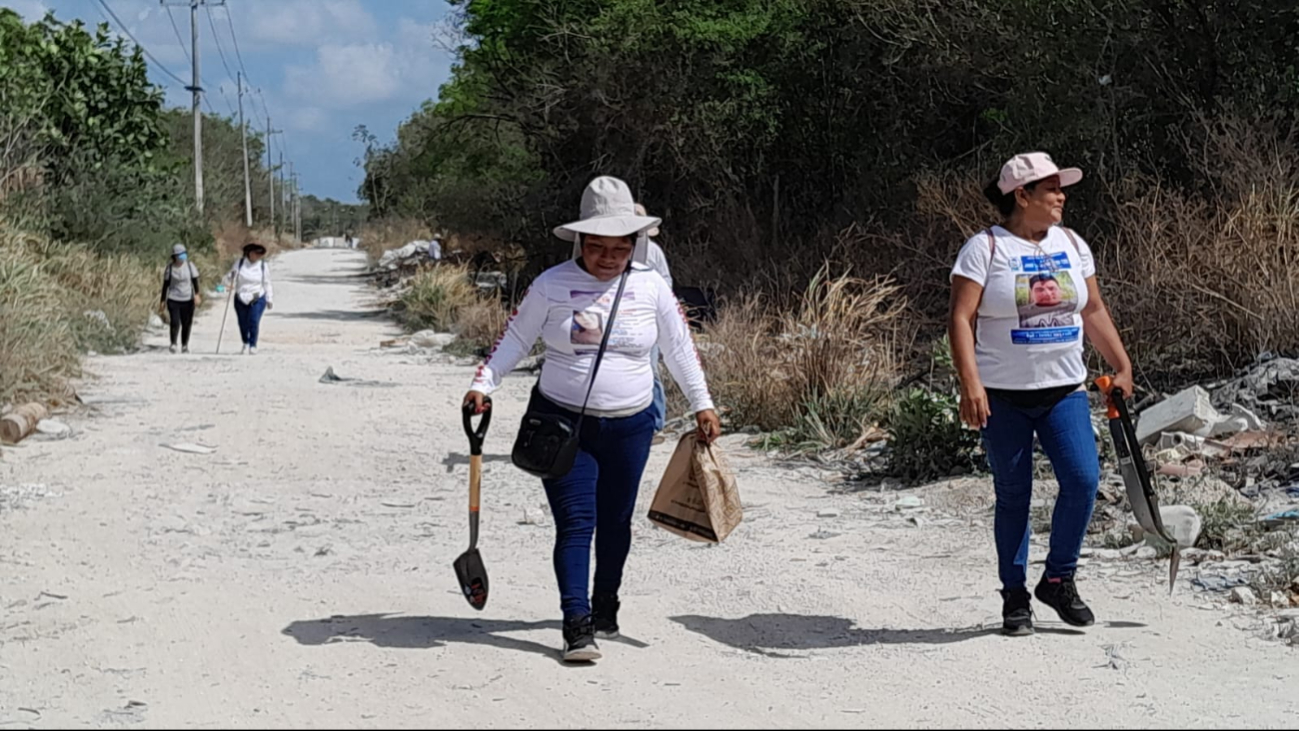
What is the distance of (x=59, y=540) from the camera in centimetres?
889

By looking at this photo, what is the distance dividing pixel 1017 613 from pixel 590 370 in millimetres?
2044

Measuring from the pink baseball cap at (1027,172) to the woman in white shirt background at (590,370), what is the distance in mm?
1434

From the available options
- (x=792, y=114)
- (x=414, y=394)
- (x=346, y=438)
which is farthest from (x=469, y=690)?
(x=792, y=114)

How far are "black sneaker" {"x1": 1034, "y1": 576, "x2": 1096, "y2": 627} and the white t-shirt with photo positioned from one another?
882 mm

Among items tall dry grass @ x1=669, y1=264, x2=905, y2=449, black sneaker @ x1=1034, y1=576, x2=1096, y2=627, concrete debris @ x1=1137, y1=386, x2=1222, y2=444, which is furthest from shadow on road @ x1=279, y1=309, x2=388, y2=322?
black sneaker @ x1=1034, y1=576, x2=1096, y2=627

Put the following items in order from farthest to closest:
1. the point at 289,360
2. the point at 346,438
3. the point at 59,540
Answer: the point at 289,360, the point at 346,438, the point at 59,540

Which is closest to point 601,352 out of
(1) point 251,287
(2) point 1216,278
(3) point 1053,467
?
(3) point 1053,467

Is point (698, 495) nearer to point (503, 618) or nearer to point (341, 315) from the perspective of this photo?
point (503, 618)

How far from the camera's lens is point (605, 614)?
6.39m

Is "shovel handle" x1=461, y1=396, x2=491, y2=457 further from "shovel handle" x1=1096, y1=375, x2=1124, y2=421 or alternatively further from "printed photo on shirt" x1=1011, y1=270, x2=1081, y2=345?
"shovel handle" x1=1096, y1=375, x2=1124, y2=421

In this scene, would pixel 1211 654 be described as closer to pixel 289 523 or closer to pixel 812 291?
pixel 289 523

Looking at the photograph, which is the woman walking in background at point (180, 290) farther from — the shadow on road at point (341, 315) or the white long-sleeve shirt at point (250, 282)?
the shadow on road at point (341, 315)

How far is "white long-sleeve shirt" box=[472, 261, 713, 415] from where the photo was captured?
236 inches

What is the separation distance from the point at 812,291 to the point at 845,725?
28.4 feet
